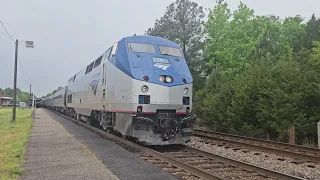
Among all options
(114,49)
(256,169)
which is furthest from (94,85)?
(256,169)

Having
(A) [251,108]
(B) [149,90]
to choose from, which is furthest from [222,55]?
(B) [149,90]

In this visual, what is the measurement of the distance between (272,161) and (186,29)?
30.2 m

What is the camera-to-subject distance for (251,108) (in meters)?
16.6

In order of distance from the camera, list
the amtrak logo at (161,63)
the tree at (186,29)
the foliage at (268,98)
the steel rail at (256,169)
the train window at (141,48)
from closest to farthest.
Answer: the steel rail at (256,169) → the amtrak logo at (161,63) → the train window at (141,48) → the foliage at (268,98) → the tree at (186,29)

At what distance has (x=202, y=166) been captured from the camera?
8602 millimetres

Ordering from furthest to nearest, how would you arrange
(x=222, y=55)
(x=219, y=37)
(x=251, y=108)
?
(x=219, y=37) → (x=222, y=55) → (x=251, y=108)

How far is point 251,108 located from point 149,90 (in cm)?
760

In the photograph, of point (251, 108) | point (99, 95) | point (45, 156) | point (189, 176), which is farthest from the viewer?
point (251, 108)

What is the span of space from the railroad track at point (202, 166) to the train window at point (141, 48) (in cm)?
335

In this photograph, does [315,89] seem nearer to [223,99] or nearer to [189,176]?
[223,99]

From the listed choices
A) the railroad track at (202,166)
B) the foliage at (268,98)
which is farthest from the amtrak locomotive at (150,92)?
the foliage at (268,98)

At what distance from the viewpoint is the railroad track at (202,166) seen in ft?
24.5

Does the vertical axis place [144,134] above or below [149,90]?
below

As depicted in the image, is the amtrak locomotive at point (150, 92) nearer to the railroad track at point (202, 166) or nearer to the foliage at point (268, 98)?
the railroad track at point (202, 166)
